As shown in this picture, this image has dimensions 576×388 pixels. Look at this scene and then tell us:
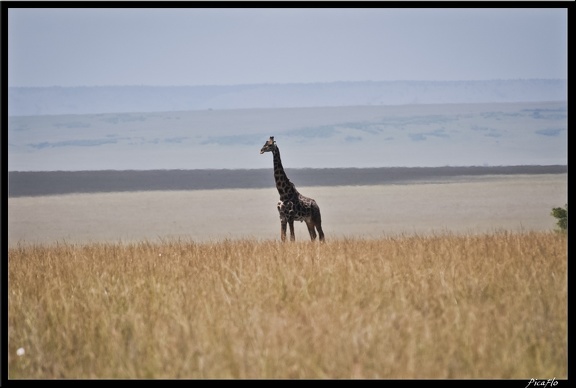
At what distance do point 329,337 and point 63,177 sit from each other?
5000 cm

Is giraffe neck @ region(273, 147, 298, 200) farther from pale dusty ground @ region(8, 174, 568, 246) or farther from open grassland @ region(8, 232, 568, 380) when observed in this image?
pale dusty ground @ region(8, 174, 568, 246)

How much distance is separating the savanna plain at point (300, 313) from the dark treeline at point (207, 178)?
3319 cm

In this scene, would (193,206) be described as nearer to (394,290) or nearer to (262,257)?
(262,257)

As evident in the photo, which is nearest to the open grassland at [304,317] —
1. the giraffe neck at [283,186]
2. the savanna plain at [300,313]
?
the savanna plain at [300,313]

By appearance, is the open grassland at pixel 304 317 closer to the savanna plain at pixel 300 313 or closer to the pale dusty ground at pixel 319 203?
the savanna plain at pixel 300 313

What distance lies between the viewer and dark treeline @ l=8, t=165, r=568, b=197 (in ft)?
157

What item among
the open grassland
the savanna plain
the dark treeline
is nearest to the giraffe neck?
the savanna plain

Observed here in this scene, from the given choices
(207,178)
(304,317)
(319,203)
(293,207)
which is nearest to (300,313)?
(304,317)

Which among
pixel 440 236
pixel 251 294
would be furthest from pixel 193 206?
pixel 251 294

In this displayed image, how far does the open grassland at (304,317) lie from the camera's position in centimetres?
617

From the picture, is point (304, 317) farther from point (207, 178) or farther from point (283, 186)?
point (207, 178)

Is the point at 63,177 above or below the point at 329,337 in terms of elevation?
above

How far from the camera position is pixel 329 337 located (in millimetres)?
6469

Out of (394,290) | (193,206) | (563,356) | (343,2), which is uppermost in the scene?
(193,206)
